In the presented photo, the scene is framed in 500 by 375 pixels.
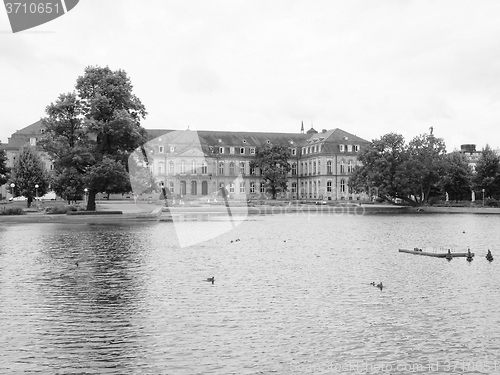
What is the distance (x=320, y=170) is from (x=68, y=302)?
506 ft

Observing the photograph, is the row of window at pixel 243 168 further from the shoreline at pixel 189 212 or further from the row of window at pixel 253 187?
the shoreline at pixel 189 212

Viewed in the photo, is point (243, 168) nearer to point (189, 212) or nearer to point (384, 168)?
point (384, 168)

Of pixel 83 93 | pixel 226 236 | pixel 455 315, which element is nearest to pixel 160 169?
pixel 83 93

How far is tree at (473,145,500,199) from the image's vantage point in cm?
11712

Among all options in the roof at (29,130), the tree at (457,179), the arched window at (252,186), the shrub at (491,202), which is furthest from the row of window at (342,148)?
the roof at (29,130)

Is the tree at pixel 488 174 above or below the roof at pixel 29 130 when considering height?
below

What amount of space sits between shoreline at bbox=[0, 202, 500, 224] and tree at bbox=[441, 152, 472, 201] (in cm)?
1423

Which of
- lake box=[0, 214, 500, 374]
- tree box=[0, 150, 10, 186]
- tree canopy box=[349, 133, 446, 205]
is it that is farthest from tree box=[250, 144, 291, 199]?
lake box=[0, 214, 500, 374]

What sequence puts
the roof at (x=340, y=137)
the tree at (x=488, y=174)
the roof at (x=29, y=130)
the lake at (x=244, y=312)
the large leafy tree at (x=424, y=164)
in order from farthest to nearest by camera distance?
the roof at (x=29, y=130) < the roof at (x=340, y=137) < the large leafy tree at (x=424, y=164) < the tree at (x=488, y=174) < the lake at (x=244, y=312)

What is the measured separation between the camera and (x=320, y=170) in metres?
176

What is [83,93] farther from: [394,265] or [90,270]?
[394,265]

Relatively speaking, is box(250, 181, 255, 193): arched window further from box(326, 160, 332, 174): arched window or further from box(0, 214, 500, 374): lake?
box(0, 214, 500, 374): lake

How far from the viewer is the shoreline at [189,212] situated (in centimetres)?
7650

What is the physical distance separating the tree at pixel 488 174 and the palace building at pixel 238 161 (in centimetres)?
4714
